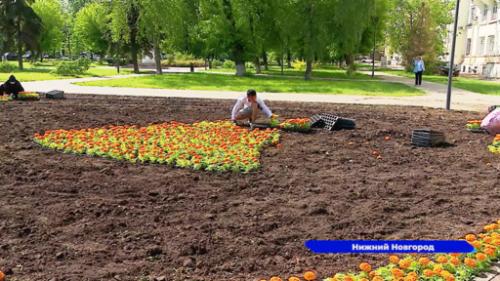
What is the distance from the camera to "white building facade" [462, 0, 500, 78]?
48.1 meters

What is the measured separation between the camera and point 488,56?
160 ft

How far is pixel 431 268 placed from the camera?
3637 millimetres

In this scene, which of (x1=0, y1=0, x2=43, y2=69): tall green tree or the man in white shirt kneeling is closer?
the man in white shirt kneeling

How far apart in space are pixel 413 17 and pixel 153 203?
5662 centimetres

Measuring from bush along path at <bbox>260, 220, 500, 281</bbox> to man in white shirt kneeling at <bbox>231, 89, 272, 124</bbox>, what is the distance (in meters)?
6.19

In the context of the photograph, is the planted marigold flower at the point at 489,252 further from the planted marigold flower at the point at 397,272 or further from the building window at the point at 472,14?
the building window at the point at 472,14

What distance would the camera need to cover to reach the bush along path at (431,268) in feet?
11.3

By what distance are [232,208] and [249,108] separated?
5085mm

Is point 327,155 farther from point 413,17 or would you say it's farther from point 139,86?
point 413,17

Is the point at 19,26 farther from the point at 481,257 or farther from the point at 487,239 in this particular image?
the point at 481,257

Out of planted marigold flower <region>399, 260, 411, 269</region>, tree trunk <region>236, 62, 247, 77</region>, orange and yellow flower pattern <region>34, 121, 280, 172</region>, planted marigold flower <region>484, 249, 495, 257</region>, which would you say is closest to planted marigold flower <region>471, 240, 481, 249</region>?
planted marigold flower <region>484, 249, 495, 257</region>

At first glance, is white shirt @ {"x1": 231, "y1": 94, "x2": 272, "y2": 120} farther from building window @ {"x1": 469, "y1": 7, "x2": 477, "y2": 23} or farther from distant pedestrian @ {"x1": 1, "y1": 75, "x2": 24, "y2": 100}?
building window @ {"x1": 469, "y1": 7, "x2": 477, "y2": 23}

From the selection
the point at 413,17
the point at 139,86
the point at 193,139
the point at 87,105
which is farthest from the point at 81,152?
the point at 413,17

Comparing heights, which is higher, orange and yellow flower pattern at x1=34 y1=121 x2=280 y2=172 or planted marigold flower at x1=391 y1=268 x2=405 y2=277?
orange and yellow flower pattern at x1=34 y1=121 x2=280 y2=172
